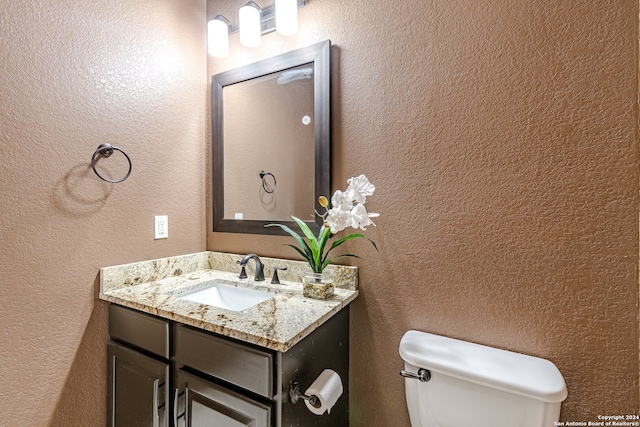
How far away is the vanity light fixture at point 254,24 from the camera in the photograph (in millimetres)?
1328

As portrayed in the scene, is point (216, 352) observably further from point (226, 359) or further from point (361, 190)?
point (361, 190)

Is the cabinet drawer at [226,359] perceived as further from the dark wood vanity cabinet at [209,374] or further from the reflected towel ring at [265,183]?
the reflected towel ring at [265,183]

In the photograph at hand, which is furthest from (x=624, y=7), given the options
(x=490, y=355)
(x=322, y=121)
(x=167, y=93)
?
(x=167, y=93)

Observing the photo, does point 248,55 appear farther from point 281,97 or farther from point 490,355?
point 490,355

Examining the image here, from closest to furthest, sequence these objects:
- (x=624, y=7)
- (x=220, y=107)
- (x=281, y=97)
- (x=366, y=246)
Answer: (x=624, y=7) < (x=366, y=246) < (x=281, y=97) < (x=220, y=107)

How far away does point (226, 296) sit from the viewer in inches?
54.9

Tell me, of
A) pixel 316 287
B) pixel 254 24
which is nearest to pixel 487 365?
pixel 316 287

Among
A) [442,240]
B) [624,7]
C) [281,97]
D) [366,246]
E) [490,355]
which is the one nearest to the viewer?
[624,7]

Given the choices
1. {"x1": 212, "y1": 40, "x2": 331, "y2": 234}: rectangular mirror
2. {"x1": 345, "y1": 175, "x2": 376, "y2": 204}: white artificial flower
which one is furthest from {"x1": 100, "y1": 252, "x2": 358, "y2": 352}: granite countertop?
{"x1": 345, "y1": 175, "x2": 376, "y2": 204}: white artificial flower

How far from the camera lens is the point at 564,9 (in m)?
0.93

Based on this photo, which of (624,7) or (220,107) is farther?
(220,107)

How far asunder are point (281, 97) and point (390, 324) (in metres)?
1.12

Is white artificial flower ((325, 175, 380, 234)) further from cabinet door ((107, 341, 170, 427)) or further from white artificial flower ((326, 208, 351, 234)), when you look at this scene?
cabinet door ((107, 341, 170, 427))

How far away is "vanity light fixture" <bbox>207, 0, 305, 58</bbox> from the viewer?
133 cm
